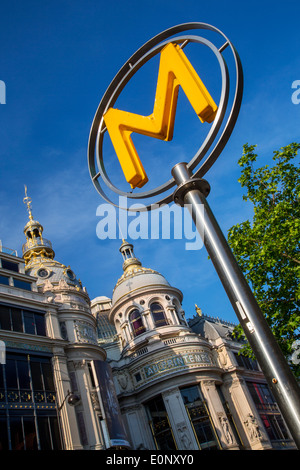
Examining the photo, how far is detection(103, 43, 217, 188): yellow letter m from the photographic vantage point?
650cm

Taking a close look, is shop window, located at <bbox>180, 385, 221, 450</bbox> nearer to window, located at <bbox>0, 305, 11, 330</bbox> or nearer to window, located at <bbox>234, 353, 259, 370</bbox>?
window, located at <bbox>234, 353, 259, 370</bbox>

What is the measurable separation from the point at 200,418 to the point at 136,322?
541 inches

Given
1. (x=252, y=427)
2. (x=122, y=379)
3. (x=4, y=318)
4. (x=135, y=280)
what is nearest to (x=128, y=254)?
(x=135, y=280)

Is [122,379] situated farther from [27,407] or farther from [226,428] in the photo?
[27,407]

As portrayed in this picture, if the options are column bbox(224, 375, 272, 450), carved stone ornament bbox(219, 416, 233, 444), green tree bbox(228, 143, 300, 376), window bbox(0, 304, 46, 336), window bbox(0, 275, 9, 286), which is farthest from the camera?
column bbox(224, 375, 272, 450)

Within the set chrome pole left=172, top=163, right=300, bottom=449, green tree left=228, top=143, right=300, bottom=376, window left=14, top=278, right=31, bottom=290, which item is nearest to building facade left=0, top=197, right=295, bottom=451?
window left=14, top=278, right=31, bottom=290

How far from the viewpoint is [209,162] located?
22.4 feet

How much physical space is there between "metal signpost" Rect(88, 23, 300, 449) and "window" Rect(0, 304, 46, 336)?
21.1 m

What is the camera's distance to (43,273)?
39000 millimetres

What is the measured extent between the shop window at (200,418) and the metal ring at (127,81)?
107 feet

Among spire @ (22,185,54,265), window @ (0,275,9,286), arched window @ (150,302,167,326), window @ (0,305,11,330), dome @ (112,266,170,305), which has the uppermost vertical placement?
spire @ (22,185,54,265)
